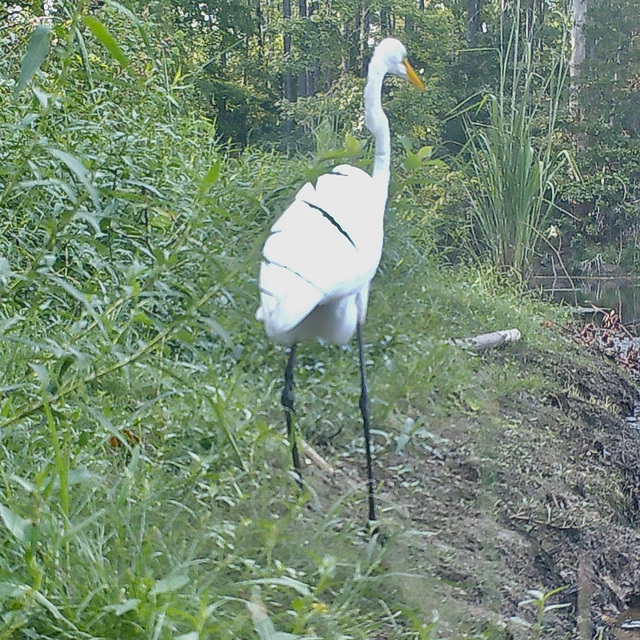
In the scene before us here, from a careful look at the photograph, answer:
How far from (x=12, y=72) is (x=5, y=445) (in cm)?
126

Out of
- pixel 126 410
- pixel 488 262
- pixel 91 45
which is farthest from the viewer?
pixel 488 262

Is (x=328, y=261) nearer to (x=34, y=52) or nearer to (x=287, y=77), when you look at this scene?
(x=34, y=52)

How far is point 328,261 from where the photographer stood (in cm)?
124

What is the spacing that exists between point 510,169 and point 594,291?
59 centimetres

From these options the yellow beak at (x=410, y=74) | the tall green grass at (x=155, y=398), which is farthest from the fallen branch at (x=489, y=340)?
the yellow beak at (x=410, y=74)

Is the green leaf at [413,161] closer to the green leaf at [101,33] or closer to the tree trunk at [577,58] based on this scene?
the green leaf at [101,33]

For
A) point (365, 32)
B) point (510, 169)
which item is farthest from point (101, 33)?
point (510, 169)

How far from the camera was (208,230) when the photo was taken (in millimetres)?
1547

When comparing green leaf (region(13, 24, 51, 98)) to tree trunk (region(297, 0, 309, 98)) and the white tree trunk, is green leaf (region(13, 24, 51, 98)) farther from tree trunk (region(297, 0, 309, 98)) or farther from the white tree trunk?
the white tree trunk

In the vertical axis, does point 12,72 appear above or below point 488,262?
above

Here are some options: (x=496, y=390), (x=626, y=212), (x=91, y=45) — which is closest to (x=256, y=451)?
(x=496, y=390)

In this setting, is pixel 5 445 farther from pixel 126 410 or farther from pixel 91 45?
pixel 91 45

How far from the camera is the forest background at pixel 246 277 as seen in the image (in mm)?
736

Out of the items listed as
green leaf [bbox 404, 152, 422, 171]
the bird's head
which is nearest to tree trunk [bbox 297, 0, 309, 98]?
the bird's head
